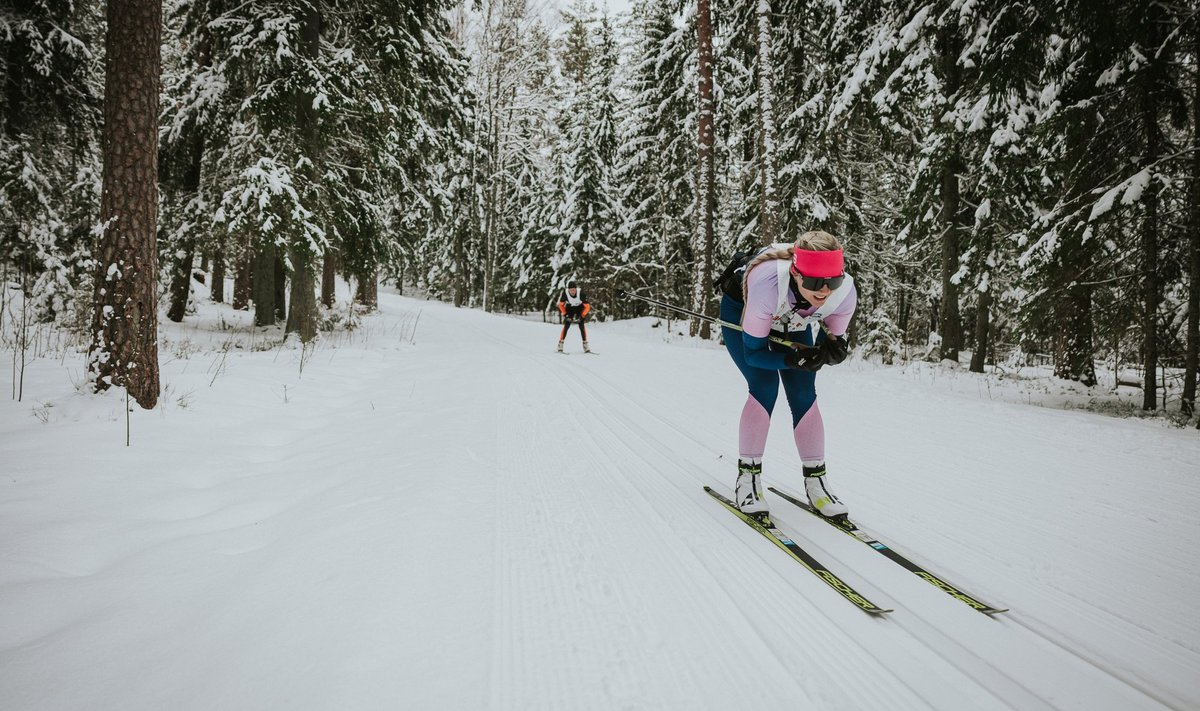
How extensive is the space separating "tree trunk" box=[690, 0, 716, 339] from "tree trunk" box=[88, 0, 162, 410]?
12801mm

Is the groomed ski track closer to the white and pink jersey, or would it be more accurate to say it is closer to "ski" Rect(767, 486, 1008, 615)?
"ski" Rect(767, 486, 1008, 615)

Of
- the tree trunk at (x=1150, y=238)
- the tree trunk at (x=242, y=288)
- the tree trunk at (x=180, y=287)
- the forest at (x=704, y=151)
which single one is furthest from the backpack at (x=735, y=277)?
the tree trunk at (x=242, y=288)

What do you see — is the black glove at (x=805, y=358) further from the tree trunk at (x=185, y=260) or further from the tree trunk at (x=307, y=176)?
the tree trunk at (x=185, y=260)

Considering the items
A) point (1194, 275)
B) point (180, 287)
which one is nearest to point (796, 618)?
point (1194, 275)

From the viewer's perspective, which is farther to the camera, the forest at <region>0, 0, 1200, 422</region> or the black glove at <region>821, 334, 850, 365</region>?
the forest at <region>0, 0, 1200, 422</region>

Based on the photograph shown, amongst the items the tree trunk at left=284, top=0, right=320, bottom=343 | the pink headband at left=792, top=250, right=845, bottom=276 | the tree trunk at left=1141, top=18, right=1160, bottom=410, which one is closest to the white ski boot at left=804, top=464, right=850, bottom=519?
the pink headband at left=792, top=250, right=845, bottom=276

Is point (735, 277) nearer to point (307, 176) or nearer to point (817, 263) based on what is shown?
point (817, 263)

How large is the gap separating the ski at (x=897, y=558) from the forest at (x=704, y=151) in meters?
3.86

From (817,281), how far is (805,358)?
524 millimetres

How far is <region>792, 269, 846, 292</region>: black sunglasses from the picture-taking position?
3.11 m

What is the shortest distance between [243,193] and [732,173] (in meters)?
18.5

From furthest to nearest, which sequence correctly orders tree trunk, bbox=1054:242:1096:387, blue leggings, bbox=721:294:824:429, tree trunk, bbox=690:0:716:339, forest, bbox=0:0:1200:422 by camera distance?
tree trunk, bbox=690:0:716:339, tree trunk, bbox=1054:242:1096:387, forest, bbox=0:0:1200:422, blue leggings, bbox=721:294:824:429

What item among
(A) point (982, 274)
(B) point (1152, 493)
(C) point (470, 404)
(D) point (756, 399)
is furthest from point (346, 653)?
(A) point (982, 274)

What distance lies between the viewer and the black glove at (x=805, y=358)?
3.33 m
